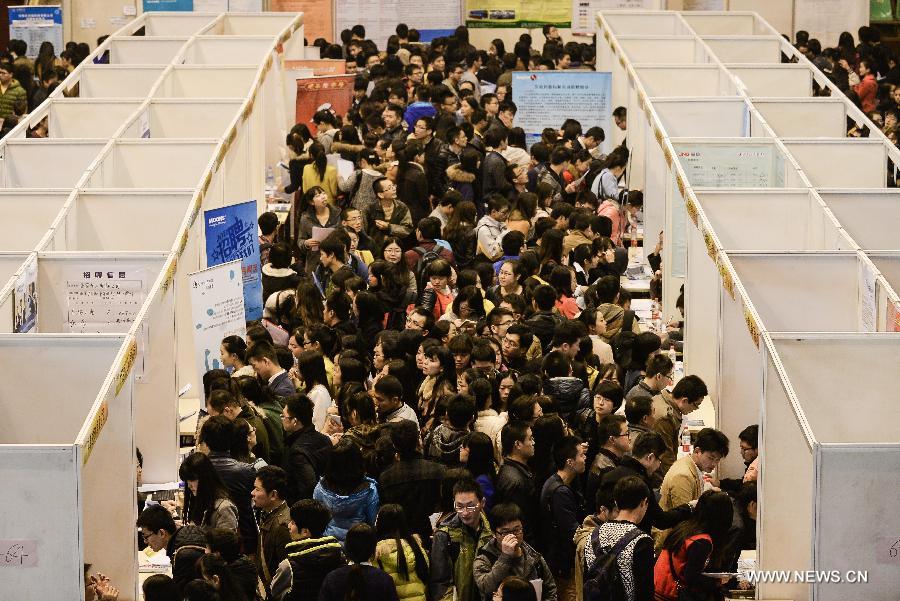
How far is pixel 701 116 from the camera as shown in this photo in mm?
12859

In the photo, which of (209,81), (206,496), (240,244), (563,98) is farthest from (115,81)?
(206,496)

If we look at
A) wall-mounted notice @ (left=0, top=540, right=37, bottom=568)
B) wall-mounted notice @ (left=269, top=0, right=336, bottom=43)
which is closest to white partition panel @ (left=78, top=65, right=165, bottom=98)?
wall-mounted notice @ (left=269, top=0, right=336, bottom=43)

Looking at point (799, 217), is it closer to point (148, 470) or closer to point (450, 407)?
point (450, 407)

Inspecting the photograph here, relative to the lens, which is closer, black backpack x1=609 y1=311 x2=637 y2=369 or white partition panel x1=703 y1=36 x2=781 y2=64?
black backpack x1=609 y1=311 x2=637 y2=369

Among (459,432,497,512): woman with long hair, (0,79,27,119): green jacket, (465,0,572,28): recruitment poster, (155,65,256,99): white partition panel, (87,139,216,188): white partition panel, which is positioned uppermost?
(465,0,572,28): recruitment poster

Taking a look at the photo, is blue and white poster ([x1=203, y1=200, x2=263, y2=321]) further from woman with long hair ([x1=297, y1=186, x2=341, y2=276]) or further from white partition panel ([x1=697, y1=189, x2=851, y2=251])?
white partition panel ([x1=697, y1=189, x2=851, y2=251])

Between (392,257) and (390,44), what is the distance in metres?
8.93

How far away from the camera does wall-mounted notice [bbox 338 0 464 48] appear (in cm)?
2131

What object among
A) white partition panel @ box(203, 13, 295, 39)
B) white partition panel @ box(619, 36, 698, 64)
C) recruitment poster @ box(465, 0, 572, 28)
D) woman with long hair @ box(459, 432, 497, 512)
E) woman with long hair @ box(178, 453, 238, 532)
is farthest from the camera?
recruitment poster @ box(465, 0, 572, 28)

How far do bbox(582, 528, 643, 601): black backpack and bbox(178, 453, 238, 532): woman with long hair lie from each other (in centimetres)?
165

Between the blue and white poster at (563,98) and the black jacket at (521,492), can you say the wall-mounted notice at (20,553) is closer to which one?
the black jacket at (521,492)

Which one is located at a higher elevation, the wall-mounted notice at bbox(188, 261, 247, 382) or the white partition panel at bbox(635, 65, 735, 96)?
the white partition panel at bbox(635, 65, 735, 96)

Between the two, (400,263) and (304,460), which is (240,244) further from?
(304,460)

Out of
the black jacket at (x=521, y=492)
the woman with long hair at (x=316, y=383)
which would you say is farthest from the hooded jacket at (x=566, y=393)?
the woman with long hair at (x=316, y=383)
